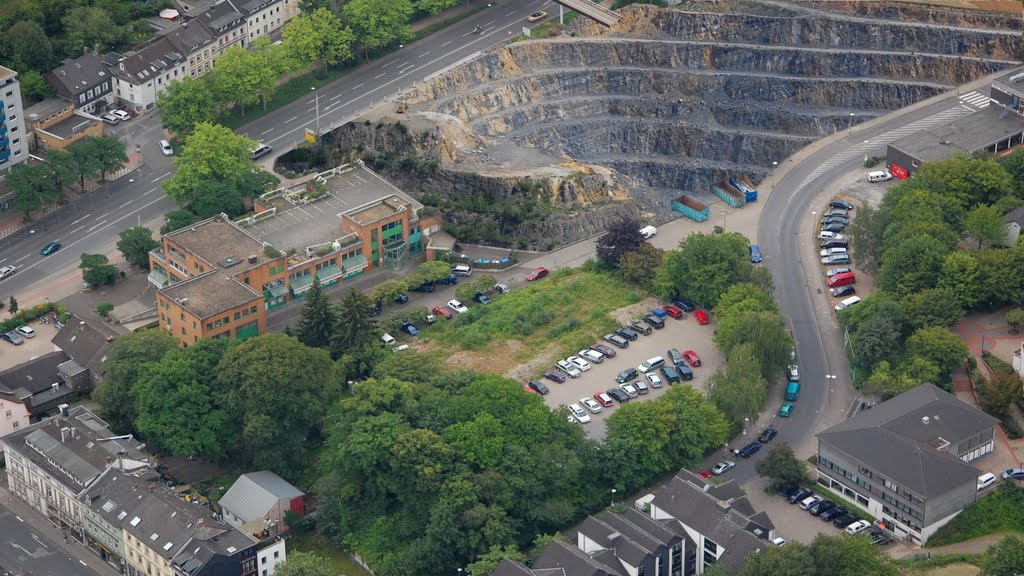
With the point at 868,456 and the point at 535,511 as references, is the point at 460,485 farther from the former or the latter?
the point at 868,456

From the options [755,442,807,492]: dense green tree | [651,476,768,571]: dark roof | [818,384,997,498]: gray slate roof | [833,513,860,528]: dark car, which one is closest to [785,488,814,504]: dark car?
[755,442,807,492]: dense green tree

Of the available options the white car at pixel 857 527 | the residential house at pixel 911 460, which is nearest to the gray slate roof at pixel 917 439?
the residential house at pixel 911 460

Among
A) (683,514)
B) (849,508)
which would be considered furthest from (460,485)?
(849,508)

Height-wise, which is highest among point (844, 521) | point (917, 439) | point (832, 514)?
point (917, 439)

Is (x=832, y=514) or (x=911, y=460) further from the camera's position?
(x=832, y=514)

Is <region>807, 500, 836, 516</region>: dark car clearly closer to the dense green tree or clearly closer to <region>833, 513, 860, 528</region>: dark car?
<region>833, 513, 860, 528</region>: dark car

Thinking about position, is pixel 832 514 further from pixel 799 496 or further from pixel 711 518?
pixel 711 518

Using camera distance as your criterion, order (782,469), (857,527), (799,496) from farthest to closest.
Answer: (782,469) < (799,496) < (857,527)

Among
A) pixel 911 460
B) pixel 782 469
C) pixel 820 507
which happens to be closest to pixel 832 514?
pixel 820 507
